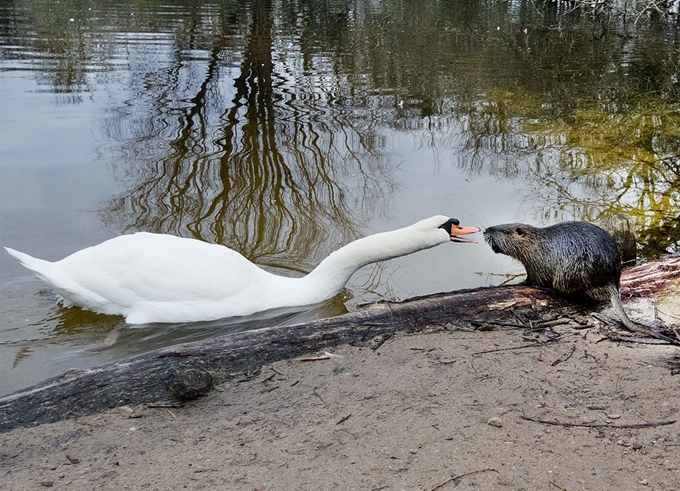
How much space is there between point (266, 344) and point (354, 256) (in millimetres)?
1537

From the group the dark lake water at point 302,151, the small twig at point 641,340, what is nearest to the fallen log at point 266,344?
the small twig at point 641,340

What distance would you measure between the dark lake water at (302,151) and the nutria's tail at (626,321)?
5.59 feet

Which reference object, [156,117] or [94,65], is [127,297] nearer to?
[156,117]

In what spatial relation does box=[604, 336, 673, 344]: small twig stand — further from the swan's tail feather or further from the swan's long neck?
the swan's tail feather

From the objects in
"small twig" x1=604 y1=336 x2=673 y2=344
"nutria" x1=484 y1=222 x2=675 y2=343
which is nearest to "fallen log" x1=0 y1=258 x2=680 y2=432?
"nutria" x1=484 y1=222 x2=675 y2=343

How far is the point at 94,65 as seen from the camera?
597 inches

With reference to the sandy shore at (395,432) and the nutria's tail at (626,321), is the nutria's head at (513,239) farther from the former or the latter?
the sandy shore at (395,432)

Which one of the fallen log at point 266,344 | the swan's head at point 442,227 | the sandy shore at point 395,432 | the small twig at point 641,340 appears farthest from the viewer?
the swan's head at point 442,227

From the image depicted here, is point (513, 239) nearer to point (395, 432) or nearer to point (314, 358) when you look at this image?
point (314, 358)

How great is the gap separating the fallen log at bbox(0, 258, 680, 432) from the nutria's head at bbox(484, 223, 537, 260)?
628 mm

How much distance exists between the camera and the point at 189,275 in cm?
580

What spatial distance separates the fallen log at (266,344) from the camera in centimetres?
388

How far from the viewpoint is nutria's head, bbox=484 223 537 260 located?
6.19 meters

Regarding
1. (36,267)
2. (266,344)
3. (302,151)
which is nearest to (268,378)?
(266,344)
